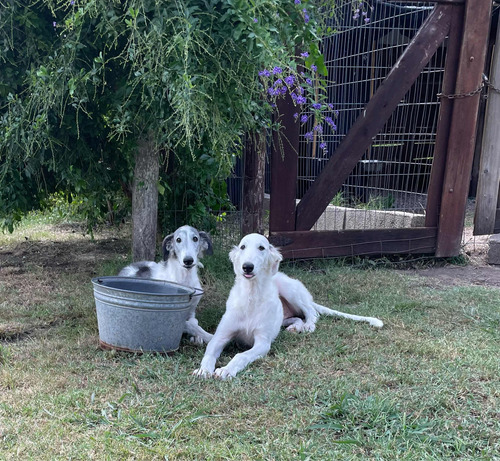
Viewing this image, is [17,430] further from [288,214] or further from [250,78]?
[288,214]

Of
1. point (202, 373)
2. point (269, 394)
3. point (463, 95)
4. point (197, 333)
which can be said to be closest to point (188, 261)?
point (197, 333)

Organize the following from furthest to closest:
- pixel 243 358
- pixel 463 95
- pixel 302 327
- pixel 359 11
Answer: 1. pixel 359 11
2. pixel 463 95
3. pixel 302 327
4. pixel 243 358

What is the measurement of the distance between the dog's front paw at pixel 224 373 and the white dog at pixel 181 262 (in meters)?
0.77

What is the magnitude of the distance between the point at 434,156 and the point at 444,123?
387 mm

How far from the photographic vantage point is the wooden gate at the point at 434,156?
573 centimetres

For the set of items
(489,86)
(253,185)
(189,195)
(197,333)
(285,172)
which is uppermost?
(489,86)

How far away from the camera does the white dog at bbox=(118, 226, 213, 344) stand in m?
4.07

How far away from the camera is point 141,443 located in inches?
90.1

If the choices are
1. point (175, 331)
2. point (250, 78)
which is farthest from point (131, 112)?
point (175, 331)

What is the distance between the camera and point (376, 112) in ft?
19.0

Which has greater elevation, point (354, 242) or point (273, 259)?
point (273, 259)

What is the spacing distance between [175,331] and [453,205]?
4102 mm

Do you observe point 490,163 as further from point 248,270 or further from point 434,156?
point 248,270

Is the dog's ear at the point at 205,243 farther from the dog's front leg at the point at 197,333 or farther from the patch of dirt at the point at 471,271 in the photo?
the patch of dirt at the point at 471,271
